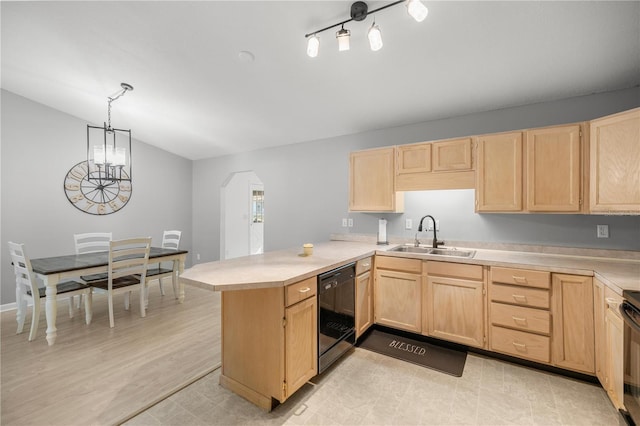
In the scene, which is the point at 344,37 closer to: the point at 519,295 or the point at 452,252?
the point at 452,252

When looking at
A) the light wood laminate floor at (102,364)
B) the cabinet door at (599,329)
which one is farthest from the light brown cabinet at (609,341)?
the light wood laminate floor at (102,364)

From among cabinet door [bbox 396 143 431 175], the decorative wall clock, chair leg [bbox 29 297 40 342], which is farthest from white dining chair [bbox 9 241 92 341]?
cabinet door [bbox 396 143 431 175]

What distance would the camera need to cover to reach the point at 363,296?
105 inches

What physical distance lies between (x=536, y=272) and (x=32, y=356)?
436 cm

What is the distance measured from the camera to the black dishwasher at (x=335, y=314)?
204cm

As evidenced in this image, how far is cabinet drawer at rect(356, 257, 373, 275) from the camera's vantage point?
2.56 m

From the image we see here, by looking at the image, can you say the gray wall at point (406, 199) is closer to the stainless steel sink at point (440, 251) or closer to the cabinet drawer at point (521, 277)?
the stainless steel sink at point (440, 251)

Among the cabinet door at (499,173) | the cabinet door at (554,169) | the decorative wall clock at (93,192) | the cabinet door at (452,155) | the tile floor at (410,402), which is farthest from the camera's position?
the decorative wall clock at (93,192)

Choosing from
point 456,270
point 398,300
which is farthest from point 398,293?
point 456,270

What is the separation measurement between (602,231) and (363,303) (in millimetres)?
2189

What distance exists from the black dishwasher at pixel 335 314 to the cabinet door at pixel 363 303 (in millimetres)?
90

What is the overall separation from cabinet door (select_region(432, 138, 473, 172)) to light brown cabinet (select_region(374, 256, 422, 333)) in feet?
3.31

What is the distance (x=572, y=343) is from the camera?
6.61ft

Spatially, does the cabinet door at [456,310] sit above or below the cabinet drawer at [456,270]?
below
